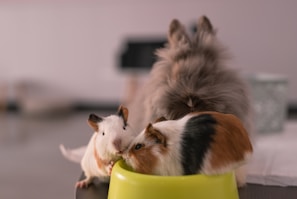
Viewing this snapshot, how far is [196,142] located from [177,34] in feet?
1.19

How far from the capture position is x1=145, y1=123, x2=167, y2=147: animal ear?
515 millimetres

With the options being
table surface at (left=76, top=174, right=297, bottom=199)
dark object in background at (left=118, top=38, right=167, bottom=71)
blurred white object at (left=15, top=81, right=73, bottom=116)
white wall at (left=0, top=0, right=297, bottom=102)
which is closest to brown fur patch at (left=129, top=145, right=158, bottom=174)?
table surface at (left=76, top=174, right=297, bottom=199)

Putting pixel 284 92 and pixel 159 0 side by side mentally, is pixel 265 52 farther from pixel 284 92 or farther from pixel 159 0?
pixel 284 92

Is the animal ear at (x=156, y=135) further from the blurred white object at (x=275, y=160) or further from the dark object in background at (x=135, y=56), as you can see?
the dark object in background at (x=135, y=56)

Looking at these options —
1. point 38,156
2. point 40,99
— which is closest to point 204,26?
point 38,156

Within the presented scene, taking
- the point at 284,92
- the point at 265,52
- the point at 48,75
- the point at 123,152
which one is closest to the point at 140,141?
the point at 123,152

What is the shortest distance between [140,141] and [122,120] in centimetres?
7

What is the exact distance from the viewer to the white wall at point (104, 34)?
251cm

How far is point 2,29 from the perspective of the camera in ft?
9.62

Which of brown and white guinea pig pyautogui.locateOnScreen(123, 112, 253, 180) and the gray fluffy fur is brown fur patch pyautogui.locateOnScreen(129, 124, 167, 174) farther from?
the gray fluffy fur

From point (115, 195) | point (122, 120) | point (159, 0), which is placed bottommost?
point (115, 195)

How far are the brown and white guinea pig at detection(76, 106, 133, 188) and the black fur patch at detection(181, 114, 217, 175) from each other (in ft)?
0.31

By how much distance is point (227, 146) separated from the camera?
497 millimetres

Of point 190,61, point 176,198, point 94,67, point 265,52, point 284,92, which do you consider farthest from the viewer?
point 94,67
